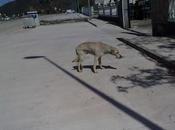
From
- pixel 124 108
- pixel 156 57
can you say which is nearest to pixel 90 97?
pixel 124 108

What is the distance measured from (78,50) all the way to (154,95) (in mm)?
3711

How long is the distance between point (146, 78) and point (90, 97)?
1.99m

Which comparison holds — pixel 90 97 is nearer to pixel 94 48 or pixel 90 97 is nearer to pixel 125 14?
pixel 94 48

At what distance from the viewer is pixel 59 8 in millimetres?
188250

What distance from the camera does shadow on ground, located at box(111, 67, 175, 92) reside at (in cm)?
1111

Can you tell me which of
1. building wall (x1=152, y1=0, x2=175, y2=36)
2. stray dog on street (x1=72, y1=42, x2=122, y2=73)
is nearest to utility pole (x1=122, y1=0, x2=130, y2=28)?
building wall (x1=152, y1=0, x2=175, y2=36)

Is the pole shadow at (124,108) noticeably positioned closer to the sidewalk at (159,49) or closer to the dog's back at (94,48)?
the dog's back at (94,48)

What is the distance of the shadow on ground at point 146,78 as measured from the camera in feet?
36.4

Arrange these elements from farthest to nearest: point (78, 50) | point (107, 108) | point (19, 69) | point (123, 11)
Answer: point (123, 11)
point (19, 69)
point (78, 50)
point (107, 108)

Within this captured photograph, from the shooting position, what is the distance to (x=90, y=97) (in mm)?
10391

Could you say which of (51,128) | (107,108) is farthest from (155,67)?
(51,128)

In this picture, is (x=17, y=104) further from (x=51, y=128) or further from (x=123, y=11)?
(x=123, y=11)

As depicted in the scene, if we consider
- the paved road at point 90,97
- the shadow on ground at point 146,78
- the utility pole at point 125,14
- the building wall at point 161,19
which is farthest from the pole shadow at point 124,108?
the utility pole at point 125,14

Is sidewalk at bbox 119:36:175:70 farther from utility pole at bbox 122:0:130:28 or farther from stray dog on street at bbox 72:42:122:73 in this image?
utility pole at bbox 122:0:130:28
